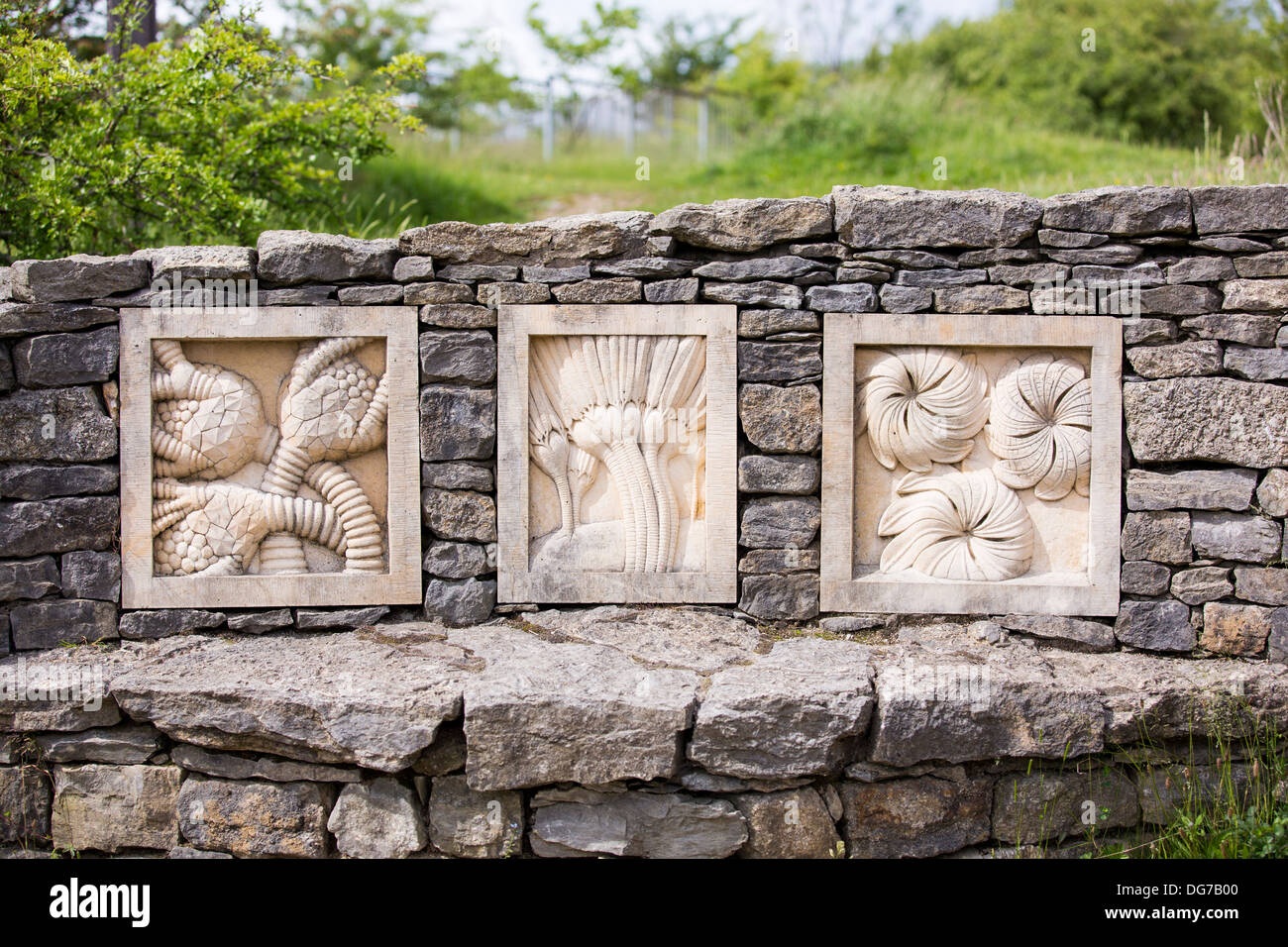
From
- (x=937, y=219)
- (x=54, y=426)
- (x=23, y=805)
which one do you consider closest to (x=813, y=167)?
(x=937, y=219)

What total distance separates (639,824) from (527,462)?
149 centimetres

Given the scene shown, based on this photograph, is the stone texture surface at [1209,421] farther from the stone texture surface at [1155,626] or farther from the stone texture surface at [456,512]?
the stone texture surface at [456,512]

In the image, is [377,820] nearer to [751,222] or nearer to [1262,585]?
[751,222]

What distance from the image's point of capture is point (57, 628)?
4.02m

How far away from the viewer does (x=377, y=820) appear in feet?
12.1

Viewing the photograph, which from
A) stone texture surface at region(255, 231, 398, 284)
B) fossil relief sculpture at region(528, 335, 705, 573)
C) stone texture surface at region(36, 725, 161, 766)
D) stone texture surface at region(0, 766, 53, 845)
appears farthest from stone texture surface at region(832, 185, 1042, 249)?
stone texture surface at region(0, 766, 53, 845)

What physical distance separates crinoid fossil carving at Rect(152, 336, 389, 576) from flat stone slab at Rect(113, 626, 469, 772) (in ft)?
1.49

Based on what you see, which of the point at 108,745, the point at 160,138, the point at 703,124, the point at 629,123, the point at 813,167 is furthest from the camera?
the point at 629,123

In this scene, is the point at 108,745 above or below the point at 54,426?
below

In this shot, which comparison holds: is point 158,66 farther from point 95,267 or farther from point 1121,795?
point 1121,795

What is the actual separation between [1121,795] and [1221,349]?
180cm

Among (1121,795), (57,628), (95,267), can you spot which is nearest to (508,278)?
(95,267)

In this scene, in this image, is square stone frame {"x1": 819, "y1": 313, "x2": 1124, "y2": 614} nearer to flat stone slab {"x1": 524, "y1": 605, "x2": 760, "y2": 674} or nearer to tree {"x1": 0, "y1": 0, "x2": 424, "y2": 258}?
flat stone slab {"x1": 524, "y1": 605, "x2": 760, "y2": 674}

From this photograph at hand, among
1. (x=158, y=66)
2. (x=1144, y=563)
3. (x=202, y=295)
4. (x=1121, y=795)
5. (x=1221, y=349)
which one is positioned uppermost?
(x=158, y=66)
